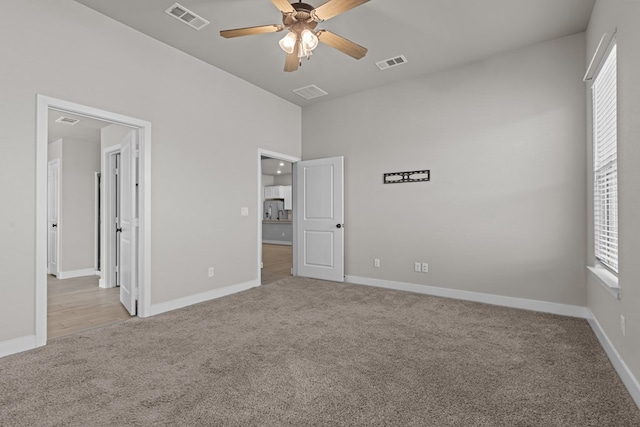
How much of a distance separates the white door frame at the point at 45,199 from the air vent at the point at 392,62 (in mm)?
2899

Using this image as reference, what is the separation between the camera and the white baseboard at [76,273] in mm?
5941

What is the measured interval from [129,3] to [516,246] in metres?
4.76

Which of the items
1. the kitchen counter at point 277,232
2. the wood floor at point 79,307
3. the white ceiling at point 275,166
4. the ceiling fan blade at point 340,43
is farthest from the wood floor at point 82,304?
the kitchen counter at point 277,232

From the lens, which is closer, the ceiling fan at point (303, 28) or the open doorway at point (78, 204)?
the ceiling fan at point (303, 28)

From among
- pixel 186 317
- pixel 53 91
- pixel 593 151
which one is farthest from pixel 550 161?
pixel 53 91

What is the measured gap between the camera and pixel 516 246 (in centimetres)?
383

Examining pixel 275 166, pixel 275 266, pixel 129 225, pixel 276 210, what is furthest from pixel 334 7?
pixel 276 210

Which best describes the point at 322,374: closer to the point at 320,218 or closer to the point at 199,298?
the point at 199,298

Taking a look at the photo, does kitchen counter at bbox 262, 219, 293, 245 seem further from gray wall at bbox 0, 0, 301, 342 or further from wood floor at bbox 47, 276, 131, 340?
wood floor at bbox 47, 276, 131, 340

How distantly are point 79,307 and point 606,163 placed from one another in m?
5.77

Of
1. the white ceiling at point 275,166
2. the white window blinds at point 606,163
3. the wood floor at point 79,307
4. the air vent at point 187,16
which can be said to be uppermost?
the air vent at point 187,16

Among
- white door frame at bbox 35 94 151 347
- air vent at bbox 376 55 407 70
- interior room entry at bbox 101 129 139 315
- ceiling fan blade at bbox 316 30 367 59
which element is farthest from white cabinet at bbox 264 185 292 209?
ceiling fan blade at bbox 316 30 367 59

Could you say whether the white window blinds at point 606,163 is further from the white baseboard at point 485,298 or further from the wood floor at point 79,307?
the wood floor at point 79,307

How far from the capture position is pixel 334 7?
243cm
